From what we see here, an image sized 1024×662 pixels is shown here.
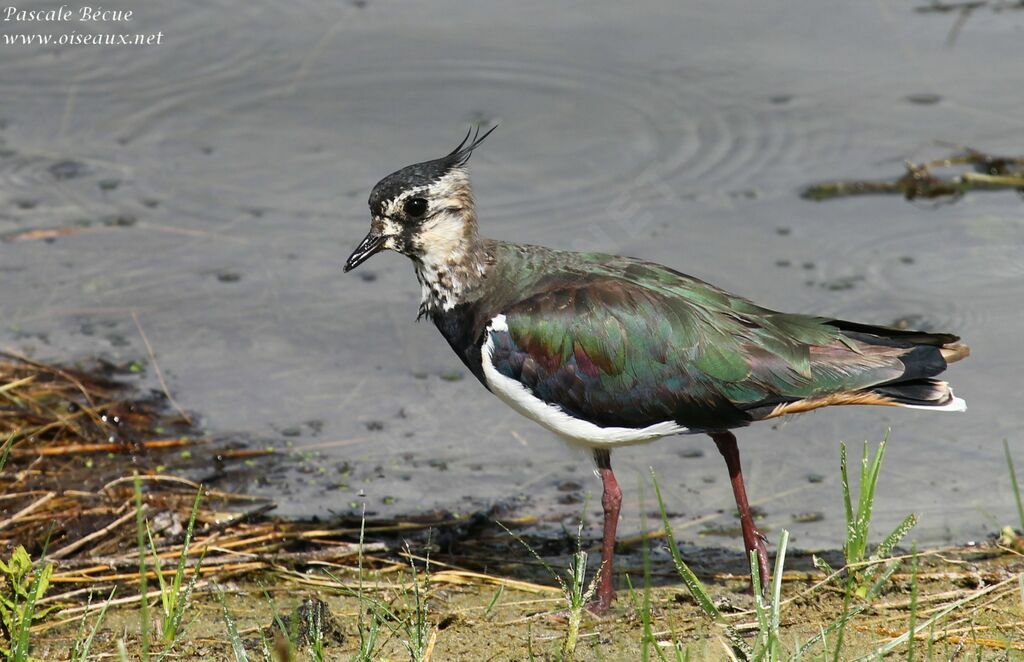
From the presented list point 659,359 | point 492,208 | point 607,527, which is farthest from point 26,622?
point 492,208

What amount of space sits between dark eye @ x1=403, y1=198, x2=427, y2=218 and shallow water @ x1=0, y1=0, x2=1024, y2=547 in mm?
1408

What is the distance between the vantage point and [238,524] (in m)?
6.10

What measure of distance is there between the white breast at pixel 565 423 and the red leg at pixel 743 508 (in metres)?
0.26

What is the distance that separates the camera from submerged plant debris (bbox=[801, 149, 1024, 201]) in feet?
29.1

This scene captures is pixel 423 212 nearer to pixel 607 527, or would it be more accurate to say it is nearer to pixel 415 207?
pixel 415 207

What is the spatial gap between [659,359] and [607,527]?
737 millimetres

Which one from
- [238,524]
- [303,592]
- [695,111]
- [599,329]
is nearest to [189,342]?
[238,524]

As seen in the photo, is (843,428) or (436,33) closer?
(843,428)

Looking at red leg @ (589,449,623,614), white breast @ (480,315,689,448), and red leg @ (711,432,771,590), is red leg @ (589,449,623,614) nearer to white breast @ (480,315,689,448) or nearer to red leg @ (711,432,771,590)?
white breast @ (480,315,689,448)

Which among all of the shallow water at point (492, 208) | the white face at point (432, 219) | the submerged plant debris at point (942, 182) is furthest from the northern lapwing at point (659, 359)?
the submerged plant debris at point (942, 182)

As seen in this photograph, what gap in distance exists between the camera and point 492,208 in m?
8.88

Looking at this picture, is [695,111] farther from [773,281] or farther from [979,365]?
[979,365]

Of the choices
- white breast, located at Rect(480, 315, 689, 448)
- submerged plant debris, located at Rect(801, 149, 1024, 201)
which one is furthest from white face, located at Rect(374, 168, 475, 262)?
submerged plant debris, located at Rect(801, 149, 1024, 201)

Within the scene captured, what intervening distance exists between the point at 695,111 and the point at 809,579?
493cm
